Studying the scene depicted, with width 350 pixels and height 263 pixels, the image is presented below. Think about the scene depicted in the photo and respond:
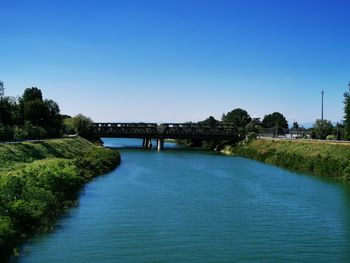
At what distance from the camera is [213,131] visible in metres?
148

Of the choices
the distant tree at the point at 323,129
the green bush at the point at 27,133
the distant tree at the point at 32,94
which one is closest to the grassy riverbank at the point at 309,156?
the distant tree at the point at 323,129

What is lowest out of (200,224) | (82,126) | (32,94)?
(200,224)

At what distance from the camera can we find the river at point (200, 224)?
2628 centimetres

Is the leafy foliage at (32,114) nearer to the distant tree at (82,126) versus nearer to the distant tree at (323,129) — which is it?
the distant tree at (82,126)

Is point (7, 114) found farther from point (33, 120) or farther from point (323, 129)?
point (323, 129)

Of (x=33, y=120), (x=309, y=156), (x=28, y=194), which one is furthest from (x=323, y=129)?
(x=28, y=194)

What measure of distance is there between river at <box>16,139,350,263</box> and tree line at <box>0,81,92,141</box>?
30187 millimetres

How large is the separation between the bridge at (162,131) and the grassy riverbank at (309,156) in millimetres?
28924

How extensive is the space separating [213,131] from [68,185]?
10664 cm

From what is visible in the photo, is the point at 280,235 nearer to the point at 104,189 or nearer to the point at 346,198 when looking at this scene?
the point at 346,198

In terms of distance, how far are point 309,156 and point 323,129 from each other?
57282 mm

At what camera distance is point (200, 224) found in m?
33.4

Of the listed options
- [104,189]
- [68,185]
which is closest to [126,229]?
[68,185]

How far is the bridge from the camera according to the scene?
140250 mm
